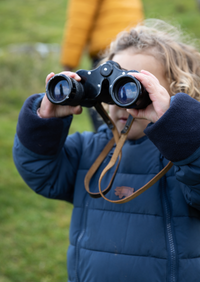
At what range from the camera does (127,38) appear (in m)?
1.73

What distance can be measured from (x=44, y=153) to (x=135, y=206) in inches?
19.2

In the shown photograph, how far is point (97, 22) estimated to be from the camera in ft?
9.88

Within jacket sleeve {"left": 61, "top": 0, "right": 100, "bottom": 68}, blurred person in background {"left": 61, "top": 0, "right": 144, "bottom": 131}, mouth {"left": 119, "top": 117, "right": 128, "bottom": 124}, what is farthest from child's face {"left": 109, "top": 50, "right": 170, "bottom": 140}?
jacket sleeve {"left": 61, "top": 0, "right": 100, "bottom": 68}

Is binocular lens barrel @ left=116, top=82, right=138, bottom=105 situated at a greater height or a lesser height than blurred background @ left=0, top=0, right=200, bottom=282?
greater

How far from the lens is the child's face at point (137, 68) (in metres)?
1.50

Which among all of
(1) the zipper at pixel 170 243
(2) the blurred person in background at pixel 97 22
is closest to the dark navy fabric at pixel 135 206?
(1) the zipper at pixel 170 243

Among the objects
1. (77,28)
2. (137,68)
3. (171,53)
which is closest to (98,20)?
(77,28)

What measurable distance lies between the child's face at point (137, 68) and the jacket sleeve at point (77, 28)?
160 cm

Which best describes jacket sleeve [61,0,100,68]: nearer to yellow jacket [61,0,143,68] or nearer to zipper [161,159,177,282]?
yellow jacket [61,0,143,68]

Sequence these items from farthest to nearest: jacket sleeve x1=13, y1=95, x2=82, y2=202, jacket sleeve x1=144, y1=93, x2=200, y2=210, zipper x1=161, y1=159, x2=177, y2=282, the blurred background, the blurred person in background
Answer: the blurred person in background, the blurred background, jacket sleeve x1=13, y1=95, x2=82, y2=202, zipper x1=161, y1=159, x2=177, y2=282, jacket sleeve x1=144, y1=93, x2=200, y2=210

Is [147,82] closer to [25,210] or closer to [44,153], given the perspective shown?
[44,153]

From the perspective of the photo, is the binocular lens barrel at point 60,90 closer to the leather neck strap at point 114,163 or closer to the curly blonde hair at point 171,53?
the leather neck strap at point 114,163

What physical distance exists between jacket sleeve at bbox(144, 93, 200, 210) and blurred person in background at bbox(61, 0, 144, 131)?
163cm

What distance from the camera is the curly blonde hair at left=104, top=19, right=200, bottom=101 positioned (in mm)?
1554
